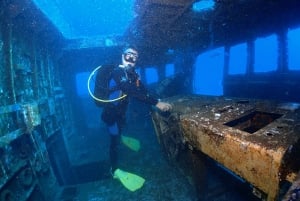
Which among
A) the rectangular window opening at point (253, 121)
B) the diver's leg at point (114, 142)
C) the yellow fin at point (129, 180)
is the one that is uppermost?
the rectangular window opening at point (253, 121)

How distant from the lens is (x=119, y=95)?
4.97 meters

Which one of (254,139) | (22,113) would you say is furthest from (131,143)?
(254,139)

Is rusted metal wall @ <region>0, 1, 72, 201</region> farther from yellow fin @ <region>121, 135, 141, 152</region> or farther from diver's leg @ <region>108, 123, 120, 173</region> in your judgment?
yellow fin @ <region>121, 135, 141, 152</region>

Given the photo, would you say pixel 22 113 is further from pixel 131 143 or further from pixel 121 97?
pixel 131 143

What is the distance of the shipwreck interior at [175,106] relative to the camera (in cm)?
217

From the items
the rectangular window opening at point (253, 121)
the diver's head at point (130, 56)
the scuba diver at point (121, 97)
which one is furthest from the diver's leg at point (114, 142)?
the rectangular window opening at point (253, 121)

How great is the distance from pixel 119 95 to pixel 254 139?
3.40 m

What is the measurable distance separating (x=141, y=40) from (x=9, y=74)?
394cm

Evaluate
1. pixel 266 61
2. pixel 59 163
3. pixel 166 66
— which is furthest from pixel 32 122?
pixel 266 61

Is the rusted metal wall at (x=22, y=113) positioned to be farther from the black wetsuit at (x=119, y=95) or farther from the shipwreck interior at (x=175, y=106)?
the black wetsuit at (x=119, y=95)

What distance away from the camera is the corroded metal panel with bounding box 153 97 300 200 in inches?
66.4

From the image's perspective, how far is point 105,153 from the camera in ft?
22.6

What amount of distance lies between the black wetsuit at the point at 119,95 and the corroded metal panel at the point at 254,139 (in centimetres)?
173

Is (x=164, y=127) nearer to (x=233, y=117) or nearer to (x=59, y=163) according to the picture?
(x=233, y=117)
